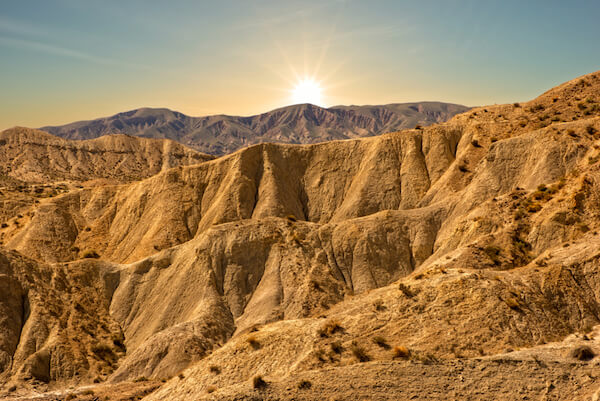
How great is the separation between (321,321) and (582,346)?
12.2 meters

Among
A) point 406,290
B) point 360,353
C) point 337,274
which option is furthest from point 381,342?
point 337,274

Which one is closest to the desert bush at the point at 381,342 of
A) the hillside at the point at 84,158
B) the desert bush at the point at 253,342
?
the desert bush at the point at 253,342

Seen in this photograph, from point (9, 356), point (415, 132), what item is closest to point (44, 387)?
point (9, 356)

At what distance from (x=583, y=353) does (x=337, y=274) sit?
72.2 ft

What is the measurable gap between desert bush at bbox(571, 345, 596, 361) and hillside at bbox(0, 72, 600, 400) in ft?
0.18

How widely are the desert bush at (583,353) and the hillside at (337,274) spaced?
53mm

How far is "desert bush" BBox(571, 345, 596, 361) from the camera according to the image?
64.8ft

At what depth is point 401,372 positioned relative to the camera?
64.7 feet

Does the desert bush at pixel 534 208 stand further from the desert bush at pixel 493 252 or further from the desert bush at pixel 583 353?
the desert bush at pixel 583 353

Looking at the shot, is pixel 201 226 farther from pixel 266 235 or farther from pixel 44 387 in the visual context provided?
pixel 44 387

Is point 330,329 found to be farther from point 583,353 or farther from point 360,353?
point 583,353

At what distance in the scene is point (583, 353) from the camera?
781 inches

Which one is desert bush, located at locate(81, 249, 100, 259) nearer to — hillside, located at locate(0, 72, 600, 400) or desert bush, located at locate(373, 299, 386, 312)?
hillside, located at locate(0, 72, 600, 400)

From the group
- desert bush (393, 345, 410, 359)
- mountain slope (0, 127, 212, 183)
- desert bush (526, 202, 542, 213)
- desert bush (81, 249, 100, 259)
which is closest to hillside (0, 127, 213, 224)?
mountain slope (0, 127, 212, 183)
